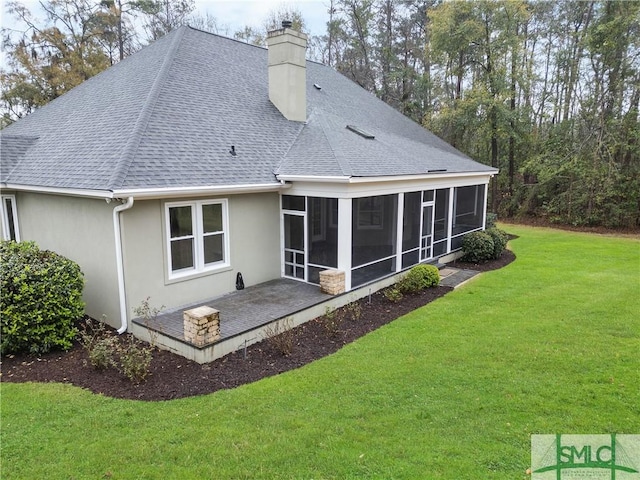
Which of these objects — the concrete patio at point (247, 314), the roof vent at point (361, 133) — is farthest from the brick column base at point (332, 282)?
the roof vent at point (361, 133)

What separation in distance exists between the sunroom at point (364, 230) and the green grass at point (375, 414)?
117 inches

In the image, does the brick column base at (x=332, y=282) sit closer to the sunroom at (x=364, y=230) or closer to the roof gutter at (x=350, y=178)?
the sunroom at (x=364, y=230)

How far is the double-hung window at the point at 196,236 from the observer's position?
337 inches

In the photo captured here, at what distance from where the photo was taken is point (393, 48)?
104ft

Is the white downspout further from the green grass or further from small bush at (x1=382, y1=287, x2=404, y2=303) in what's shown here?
small bush at (x1=382, y1=287, x2=404, y2=303)

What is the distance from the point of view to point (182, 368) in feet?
22.0

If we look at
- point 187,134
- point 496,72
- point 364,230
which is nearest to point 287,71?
point 187,134

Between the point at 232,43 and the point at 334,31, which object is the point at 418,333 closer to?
the point at 232,43

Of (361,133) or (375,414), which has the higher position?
(361,133)

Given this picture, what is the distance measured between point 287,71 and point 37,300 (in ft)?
29.7

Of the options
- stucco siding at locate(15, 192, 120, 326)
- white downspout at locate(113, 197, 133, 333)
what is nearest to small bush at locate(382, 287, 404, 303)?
white downspout at locate(113, 197, 133, 333)

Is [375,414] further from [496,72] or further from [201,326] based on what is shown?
[496,72]

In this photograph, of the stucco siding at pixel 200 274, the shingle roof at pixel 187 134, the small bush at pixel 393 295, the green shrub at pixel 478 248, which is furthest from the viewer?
the green shrub at pixel 478 248

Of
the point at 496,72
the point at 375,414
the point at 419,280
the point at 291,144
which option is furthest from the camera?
the point at 496,72
